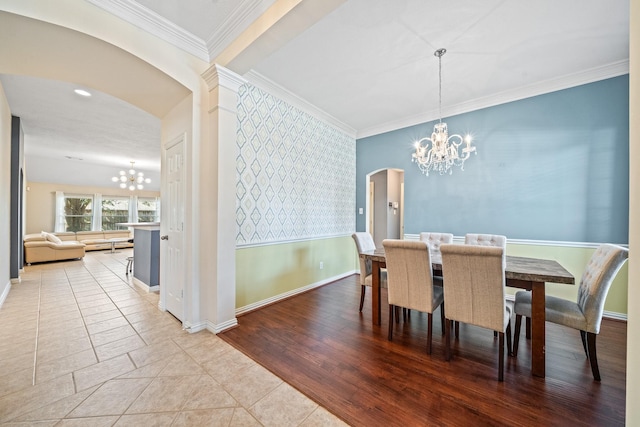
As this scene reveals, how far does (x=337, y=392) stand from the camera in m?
1.65

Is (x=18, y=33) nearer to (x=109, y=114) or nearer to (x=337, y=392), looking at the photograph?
(x=109, y=114)

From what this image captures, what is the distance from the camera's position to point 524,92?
10.7 ft

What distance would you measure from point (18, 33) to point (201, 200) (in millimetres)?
1674

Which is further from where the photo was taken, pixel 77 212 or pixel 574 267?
pixel 77 212

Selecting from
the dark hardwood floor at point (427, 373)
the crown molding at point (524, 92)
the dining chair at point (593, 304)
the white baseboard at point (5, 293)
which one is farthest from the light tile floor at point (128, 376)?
the crown molding at point (524, 92)

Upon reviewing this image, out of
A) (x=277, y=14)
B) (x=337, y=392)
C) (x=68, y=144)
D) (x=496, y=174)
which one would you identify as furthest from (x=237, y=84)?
(x=68, y=144)

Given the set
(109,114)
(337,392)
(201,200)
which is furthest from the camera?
(109,114)

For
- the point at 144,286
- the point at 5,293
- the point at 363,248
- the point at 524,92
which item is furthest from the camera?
the point at 144,286

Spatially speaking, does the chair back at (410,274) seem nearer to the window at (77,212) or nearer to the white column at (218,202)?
the white column at (218,202)

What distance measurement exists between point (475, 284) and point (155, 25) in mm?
3359

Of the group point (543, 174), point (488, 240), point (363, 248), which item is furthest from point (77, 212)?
point (543, 174)

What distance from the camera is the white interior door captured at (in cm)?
265

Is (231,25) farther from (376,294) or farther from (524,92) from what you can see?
(524,92)

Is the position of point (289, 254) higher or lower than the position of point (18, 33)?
lower
